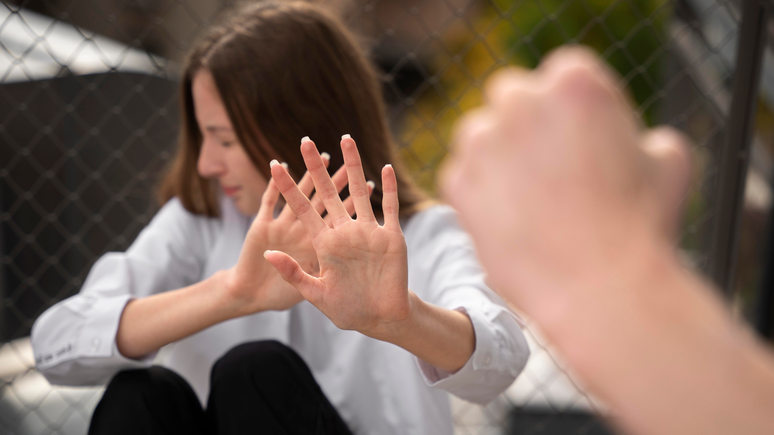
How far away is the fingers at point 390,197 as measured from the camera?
46 cm

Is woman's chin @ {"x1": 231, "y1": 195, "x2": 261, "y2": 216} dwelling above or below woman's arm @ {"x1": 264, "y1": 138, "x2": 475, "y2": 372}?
below

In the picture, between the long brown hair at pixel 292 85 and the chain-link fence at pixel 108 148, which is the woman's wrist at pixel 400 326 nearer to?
the long brown hair at pixel 292 85

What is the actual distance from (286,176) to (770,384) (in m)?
0.38

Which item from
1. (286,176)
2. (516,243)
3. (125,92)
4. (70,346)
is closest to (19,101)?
(125,92)

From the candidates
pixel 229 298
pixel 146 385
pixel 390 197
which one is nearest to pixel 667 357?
pixel 390 197

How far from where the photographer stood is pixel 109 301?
72 cm

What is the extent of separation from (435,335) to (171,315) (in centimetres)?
33

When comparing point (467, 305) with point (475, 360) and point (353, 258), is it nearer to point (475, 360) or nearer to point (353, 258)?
point (475, 360)

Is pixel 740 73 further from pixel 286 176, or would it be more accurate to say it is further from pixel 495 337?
pixel 286 176

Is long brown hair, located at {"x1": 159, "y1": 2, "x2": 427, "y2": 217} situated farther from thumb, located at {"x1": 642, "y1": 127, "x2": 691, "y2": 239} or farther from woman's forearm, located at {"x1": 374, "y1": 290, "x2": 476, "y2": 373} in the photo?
thumb, located at {"x1": 642, "y1": 127, "x2": 691, "y2": 239}

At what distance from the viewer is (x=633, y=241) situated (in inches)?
9.4

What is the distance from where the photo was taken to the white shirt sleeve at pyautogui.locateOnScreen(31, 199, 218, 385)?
2.29ft

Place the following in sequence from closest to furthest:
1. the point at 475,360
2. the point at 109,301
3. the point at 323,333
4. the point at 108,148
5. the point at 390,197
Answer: the point at 390,197
the point at 475,360
the point at 109,301
the point at 323,333
the point at 108,148

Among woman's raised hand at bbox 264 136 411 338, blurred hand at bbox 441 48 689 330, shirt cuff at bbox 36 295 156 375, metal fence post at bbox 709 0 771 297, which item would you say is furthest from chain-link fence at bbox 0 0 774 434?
blurred hand at bbox 441 48 689 330
